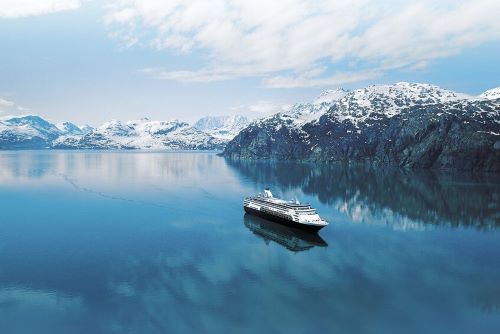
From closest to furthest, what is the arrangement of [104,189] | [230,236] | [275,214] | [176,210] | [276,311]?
[276,311] → [230,236] → [275,214] → [176,210] → [104,189]

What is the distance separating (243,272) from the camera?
7838cm

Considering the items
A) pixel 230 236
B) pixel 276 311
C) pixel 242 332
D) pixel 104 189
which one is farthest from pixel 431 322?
pixel 104 189

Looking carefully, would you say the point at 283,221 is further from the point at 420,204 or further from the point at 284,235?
the point at 420,204

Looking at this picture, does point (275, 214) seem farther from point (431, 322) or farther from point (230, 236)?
point (431, 322)

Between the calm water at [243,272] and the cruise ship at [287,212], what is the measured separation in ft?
10.7

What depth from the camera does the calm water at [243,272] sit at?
58.7 m

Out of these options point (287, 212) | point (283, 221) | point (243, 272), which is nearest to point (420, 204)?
point (283, 221)

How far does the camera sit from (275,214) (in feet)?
400

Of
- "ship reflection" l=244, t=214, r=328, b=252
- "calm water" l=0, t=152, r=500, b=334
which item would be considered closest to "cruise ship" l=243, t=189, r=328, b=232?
"ship reflection" l=244, t=214, r=328, b=252

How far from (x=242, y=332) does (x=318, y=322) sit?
36.0 feet

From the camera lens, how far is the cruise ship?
10931 cm

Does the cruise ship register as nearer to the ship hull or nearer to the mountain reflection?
the ship hull

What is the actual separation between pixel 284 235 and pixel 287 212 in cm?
822

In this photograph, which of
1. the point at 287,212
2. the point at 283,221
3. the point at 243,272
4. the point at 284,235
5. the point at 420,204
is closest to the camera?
the point at 243,272
